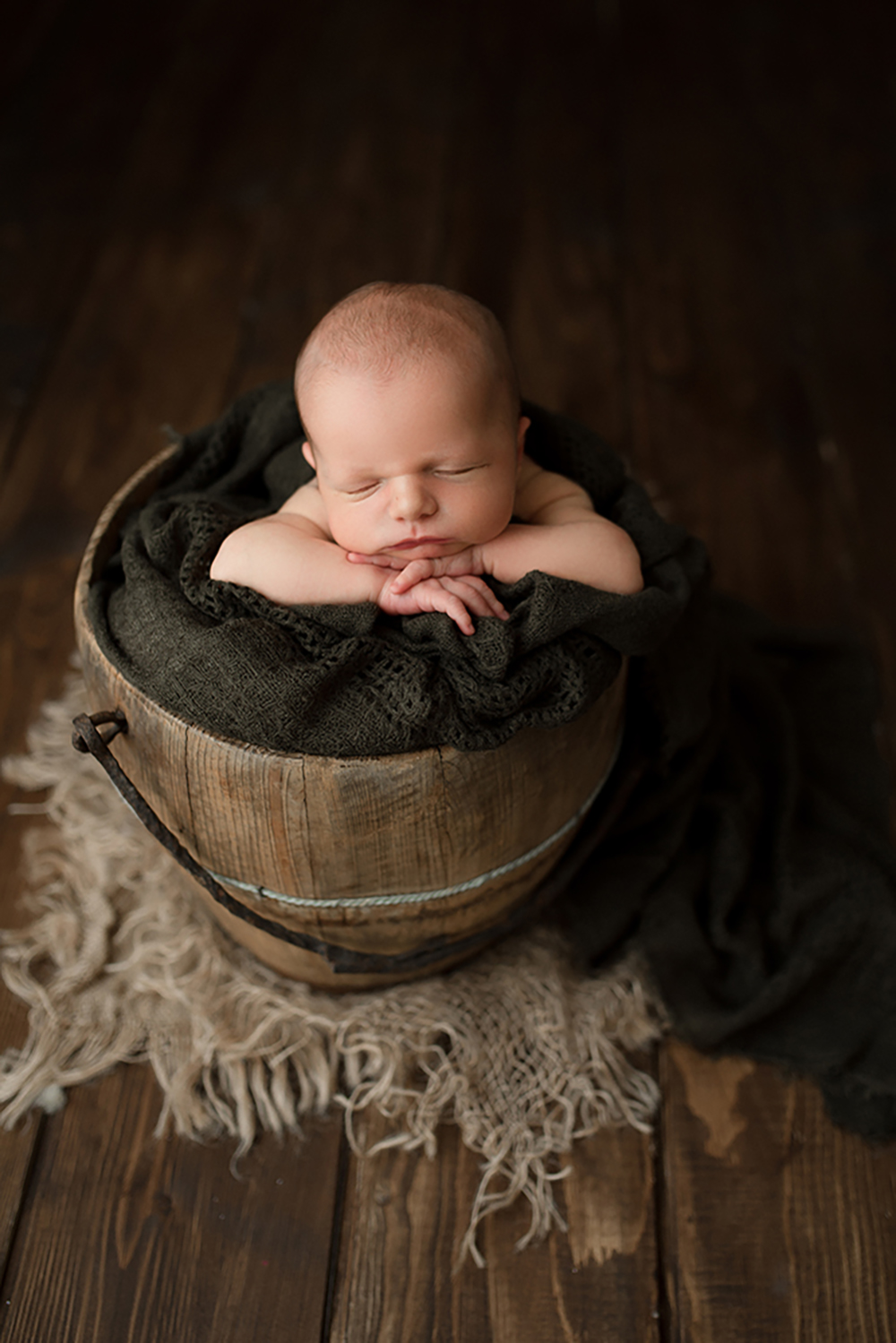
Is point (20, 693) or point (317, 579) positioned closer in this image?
point (317, 579)

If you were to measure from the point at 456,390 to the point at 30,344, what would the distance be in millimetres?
1269

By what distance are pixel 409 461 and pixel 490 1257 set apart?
70 centimetres

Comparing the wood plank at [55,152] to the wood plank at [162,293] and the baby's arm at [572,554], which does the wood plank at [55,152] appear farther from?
the baby's arm at [572,554]

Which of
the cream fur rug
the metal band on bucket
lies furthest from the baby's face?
the cream fur rug

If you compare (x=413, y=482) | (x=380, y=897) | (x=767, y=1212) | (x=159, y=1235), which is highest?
(x=413, y=482)

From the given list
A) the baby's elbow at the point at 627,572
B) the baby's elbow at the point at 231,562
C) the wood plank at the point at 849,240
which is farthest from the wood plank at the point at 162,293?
the wood plank at the point at 849,240

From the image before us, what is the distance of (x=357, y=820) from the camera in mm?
875

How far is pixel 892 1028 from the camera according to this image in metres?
1.13

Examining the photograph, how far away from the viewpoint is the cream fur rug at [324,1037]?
1.08 metres

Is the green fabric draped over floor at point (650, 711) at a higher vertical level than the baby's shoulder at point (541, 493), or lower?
lower

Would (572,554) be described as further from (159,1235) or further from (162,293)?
(162,293)

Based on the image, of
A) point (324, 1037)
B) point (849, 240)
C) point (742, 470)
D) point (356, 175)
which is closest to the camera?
point (324, 1037)

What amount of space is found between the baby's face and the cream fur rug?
474mm

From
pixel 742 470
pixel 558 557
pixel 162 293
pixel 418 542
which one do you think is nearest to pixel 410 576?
pixel 418 542
